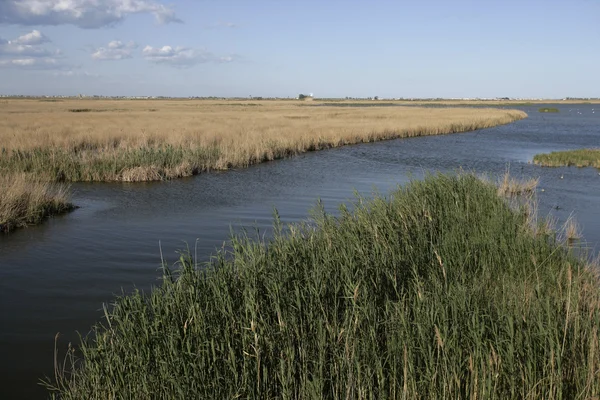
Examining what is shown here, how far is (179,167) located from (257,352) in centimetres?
1758

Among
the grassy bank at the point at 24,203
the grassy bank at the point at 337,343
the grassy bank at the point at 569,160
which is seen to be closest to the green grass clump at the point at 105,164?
the grassy bank at the point at 24,203

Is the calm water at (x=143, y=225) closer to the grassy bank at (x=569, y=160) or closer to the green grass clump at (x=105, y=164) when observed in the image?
→ the green grass clump at (x=105, y=164)

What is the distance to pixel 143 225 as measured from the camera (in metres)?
13.5

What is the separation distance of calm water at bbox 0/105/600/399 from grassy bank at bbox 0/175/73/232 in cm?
42

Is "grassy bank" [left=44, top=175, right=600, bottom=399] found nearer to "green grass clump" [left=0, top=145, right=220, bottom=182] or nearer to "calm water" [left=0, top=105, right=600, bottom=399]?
"calm water" [left=0, top=105, right=600, bottom=399]

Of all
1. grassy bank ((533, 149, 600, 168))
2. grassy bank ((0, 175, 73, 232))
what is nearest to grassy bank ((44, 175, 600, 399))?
grassy bank ((0, 175, 73, 232))

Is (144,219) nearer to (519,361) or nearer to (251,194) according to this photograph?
(251,194)

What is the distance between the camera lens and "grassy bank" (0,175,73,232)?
493 inches

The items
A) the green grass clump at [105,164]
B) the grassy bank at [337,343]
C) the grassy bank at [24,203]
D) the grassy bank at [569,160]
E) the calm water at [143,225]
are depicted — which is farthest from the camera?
the grassy bank at [569,160]

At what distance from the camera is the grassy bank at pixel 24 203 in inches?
493

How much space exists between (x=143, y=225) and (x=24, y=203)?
Result: 3093 millimetres

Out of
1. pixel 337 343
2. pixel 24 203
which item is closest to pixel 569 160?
pixel 24 203

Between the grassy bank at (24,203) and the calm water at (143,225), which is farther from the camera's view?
the grassy bank at (24,203)

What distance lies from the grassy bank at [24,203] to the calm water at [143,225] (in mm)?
422
